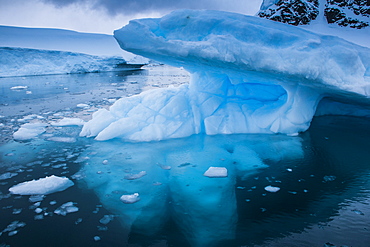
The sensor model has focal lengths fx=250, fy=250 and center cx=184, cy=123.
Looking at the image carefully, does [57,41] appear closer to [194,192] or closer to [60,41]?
[60,41]

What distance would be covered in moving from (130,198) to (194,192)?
2.34ft

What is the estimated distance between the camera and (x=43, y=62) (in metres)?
19.5

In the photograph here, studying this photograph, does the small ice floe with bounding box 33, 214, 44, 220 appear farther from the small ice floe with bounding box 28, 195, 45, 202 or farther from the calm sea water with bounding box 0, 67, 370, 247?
the small ice floe with bounding box 28, 195, 45, 202

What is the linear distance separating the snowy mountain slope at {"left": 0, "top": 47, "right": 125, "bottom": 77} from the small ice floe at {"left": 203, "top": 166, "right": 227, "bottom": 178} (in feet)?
63.7

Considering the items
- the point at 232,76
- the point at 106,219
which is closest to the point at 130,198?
the point at 106,219

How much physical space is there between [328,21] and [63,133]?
24.2ft

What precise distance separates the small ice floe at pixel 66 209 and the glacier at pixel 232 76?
2.20 metres

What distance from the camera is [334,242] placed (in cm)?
200

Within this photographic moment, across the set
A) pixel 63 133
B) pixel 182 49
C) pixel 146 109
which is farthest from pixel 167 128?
pixel 63 133

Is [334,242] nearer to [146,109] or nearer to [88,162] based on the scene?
[88,162]

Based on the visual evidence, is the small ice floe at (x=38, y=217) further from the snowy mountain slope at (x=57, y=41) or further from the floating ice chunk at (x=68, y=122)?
the snowy mountain slope at (x=57, y=41)

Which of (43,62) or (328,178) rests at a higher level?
(328,178)

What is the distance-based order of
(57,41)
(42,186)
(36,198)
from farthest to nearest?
(57,41)
(42,186)
(36,198)

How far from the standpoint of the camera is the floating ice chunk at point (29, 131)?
470 cm
